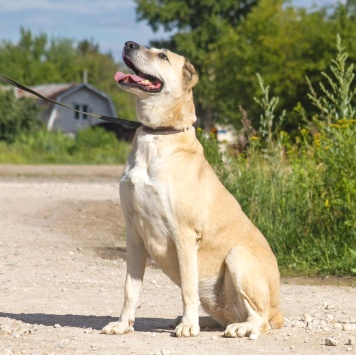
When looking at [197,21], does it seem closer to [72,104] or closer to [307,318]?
[72,104]

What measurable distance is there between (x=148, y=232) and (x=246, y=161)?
227 inches

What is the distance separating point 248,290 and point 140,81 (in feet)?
5.62

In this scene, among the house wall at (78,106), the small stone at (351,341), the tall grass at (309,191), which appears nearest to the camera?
the small stone at (351,341)

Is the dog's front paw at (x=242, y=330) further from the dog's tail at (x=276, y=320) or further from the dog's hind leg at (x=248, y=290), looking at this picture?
the dog's tail at (x=276, y=320)

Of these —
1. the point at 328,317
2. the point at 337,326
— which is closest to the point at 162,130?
the point at 337,326

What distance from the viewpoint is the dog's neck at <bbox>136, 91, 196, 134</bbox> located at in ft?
23.0

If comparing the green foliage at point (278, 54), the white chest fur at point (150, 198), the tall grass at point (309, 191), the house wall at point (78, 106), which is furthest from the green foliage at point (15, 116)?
the white chest fur at point (150, 198)

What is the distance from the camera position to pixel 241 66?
1821 inches

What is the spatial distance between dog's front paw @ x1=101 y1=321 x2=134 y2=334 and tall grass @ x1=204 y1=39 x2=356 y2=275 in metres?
4.16

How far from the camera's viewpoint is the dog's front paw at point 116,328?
7.05 meters

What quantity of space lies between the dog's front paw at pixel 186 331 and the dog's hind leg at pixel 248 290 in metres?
0.23

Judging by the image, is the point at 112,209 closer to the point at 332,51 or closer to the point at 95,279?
the point at 95,279

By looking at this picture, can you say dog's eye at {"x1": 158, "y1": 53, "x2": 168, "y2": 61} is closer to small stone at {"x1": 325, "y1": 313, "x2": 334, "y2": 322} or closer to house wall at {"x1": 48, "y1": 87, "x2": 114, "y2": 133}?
small stone at {"x1": 325, "y1": 313, "x2": 334, "y2": 322}

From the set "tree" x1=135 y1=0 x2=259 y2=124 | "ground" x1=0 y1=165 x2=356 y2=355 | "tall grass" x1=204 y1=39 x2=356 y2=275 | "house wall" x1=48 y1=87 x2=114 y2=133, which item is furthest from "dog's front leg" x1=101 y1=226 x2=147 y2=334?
"house wall" x1=48 y1=87 x2=114 y2=133
